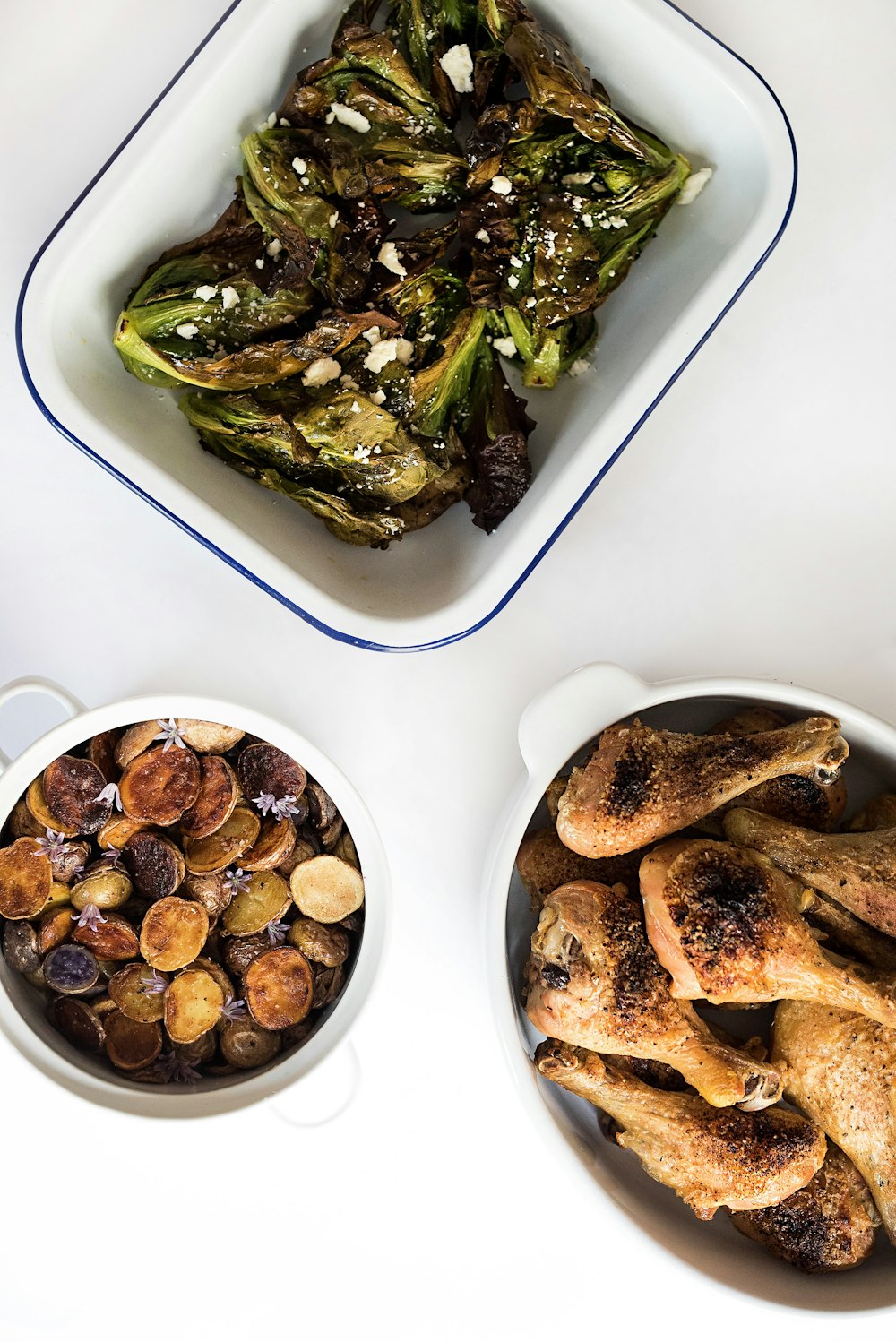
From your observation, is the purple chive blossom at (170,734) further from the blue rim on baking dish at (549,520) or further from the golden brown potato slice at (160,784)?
the blue rim on baking dish at (549,520)

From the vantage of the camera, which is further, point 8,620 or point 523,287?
point 8,620

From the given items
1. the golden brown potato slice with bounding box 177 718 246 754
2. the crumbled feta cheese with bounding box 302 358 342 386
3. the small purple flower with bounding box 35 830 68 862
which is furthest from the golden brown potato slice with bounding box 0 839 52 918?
the crumbled feta cheese with bounding box 302 358 342 386

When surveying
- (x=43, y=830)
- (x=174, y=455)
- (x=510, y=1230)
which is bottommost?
(x=510, y=1230)

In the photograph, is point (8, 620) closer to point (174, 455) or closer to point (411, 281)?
point (174, 455)

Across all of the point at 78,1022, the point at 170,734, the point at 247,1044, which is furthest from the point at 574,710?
the point at 78,1022

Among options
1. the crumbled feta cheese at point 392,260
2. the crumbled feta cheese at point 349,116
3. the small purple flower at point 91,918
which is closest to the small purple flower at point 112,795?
the small purple flower at point 91,918

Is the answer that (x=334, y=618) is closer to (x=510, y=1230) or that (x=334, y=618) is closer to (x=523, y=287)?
(x=523, y=287)

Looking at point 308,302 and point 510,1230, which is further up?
point 308,302

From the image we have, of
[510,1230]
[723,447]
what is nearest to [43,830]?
[510,1230]

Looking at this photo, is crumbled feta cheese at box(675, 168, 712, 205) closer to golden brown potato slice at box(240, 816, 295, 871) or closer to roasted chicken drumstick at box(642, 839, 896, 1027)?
roasted chicken drumstick at box(642, 839, 896, 1027)

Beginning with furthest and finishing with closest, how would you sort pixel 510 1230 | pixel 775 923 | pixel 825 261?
pixel 510 1230, pixel 825 261, pixel 775 923

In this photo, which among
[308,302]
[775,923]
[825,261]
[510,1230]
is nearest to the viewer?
[775,923]
